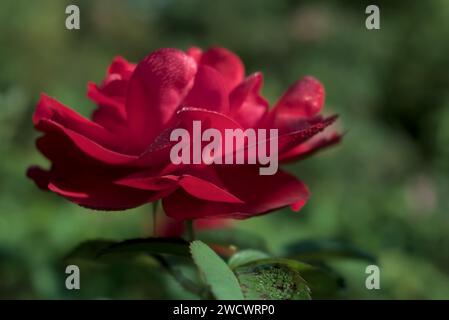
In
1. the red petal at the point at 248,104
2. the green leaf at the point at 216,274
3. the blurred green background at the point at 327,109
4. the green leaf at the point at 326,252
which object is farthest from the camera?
the blurred green background at the point at 327,109

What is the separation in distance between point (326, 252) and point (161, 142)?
27cm

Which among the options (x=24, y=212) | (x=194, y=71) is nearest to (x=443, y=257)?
(x=24, y=212)

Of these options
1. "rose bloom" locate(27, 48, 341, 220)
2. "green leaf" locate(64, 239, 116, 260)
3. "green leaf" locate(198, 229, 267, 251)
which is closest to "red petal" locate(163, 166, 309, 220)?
"rose bloom" locate(27, 48, 341, 220)

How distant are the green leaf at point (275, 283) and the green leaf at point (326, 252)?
0.75ft

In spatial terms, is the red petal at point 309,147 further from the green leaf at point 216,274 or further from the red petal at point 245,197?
the green leaf at point 216,274

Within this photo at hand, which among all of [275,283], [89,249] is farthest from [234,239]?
[275,283]

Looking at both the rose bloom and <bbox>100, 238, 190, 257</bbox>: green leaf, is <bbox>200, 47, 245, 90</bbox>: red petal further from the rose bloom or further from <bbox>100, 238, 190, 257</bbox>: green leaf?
<bbox>100, 238, 190, 257</bbox>: green leaf

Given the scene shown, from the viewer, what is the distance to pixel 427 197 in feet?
5.67

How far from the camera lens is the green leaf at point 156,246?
1.72ft

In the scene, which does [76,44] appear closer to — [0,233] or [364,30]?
[364,30]

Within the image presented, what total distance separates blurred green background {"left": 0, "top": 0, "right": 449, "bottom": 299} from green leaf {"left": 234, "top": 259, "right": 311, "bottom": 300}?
242 millimetres

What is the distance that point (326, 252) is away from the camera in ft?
2.39

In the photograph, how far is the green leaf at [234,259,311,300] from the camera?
475 mm

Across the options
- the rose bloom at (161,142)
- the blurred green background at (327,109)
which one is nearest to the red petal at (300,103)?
the rose bloom at (161,142)
